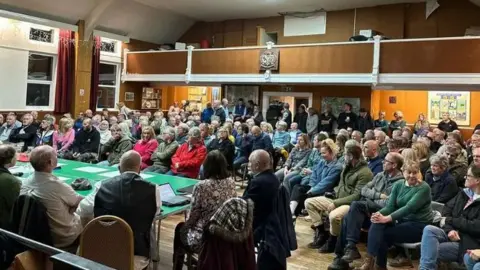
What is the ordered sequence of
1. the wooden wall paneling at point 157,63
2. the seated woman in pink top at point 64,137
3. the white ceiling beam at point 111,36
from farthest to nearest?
the wooden wall paneling at point 157,63, the white ceiling beam at point 111,36, the seated woman in pink top at point 64,137

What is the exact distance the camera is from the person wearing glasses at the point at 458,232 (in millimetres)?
3121

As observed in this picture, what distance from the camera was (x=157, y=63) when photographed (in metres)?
12.1

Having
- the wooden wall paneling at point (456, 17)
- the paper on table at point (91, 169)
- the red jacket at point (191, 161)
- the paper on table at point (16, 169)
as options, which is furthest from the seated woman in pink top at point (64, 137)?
the wooden wall paneling at point (456, 17)

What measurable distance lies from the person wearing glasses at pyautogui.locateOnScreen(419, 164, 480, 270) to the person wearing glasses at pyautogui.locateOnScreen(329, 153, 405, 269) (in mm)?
548

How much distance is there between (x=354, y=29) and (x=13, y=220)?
395 inches

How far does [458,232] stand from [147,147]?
419 centimetres

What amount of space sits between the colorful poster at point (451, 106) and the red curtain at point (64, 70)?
9.37 meters

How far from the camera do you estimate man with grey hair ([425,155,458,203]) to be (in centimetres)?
387

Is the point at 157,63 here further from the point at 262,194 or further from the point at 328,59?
the point at 262,194

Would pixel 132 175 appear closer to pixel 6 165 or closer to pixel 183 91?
pixel 6 165

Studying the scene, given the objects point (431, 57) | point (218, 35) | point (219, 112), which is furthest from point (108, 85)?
point (431, 57)

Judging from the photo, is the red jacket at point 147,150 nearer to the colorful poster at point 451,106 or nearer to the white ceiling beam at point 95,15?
the white ceiling beam at point 95,15

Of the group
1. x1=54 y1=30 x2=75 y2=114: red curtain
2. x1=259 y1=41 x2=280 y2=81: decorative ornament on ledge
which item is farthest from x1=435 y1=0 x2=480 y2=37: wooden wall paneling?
x1=54 y1=30 x2=75 y2=114: red curtain

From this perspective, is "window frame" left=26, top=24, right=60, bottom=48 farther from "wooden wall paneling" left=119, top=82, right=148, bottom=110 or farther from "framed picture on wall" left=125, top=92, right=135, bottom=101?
"framed picture on wall" left=125, top=92, right=135, bottom=101
